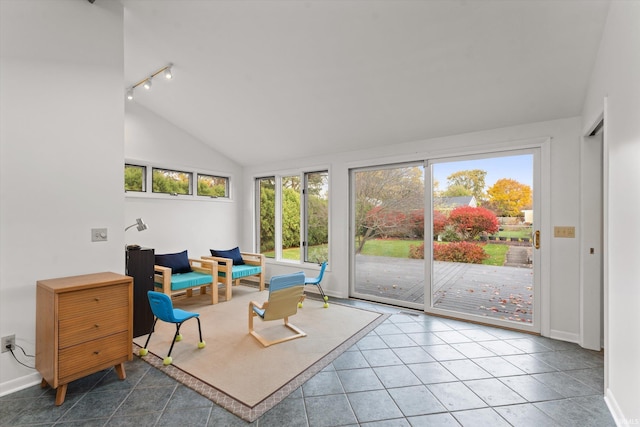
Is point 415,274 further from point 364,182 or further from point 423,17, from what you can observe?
point 423,17

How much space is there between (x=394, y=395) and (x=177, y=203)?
4.51 metres

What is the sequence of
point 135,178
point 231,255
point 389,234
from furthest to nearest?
point 231,255
point 135,178
point 389,234

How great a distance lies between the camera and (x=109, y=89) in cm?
268

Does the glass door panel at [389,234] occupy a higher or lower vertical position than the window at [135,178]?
lower

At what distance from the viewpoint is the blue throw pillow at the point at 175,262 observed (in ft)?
14.3

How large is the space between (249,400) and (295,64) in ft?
10.4

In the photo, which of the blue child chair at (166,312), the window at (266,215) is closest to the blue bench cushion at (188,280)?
the blue child chair at (166,312)

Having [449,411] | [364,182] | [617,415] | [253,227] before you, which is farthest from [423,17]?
[253,227]

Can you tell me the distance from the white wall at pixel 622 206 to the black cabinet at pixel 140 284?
4.03 metres

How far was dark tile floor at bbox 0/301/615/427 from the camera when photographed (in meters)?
1.87

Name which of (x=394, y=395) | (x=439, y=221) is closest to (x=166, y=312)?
(x=394, y=395)

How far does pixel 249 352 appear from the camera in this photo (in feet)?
9.16

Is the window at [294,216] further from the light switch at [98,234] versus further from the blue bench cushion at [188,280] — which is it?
the light switch at [98,234]

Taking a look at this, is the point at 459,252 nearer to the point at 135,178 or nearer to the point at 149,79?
the point at 149,79
